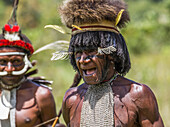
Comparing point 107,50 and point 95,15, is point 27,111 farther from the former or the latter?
point 95,15

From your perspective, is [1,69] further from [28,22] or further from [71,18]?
[28,22]

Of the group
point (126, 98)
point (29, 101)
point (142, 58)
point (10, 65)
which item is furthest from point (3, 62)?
point (142, 58)

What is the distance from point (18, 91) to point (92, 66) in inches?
61.8

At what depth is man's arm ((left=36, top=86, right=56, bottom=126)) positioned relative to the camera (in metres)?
4.02

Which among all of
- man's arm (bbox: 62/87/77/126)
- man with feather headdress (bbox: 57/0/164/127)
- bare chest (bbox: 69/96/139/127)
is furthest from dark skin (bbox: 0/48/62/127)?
bare chest (bbox: 69/96/139/127)

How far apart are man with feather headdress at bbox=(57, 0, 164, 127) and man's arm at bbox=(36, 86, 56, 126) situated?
1089 millimetres

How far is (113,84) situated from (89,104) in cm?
27

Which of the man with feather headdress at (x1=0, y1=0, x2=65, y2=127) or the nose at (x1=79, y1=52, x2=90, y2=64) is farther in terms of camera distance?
the man with feather headdress at (x1=0, y1=0, x2=65, y2=127)

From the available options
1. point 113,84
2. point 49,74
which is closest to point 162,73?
point 49,74

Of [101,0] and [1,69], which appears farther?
[1,69]

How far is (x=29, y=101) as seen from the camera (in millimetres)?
4043

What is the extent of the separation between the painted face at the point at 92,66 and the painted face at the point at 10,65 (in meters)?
1.32

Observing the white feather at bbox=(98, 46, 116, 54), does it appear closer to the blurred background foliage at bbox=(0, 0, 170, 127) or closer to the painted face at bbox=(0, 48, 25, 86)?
the painted face at bbox=(0, 48, 25, 86)

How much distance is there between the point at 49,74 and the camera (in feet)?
34.9
